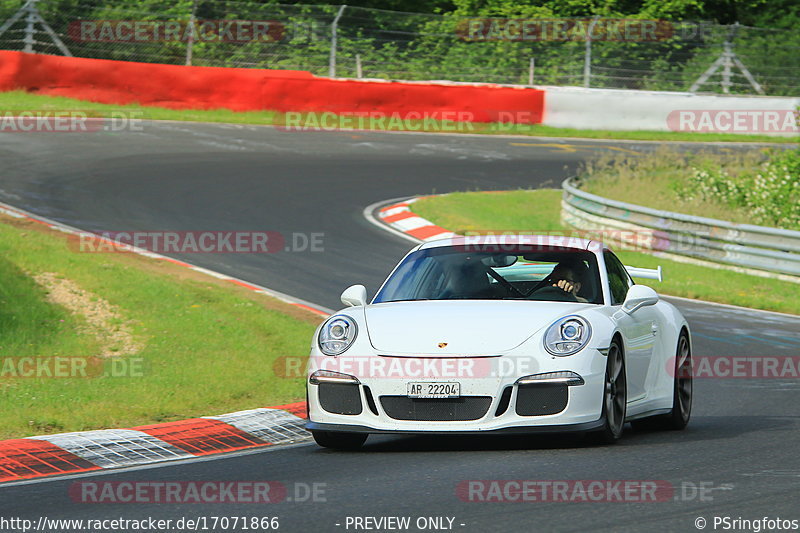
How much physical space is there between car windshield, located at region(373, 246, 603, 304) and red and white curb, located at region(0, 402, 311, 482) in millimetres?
1122

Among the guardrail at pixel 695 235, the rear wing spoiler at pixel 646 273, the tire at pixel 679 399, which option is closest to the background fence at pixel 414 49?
the guardrail at pixel 695 235

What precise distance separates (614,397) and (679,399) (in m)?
1.31

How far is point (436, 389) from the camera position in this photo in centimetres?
718

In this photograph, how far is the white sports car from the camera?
7199 millimetres

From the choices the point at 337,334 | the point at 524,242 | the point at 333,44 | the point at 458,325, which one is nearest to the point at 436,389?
the point at 458,325

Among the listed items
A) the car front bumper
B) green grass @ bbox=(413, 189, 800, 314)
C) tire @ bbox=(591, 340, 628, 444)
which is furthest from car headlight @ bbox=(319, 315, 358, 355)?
green grass @ bbox=(413, 189, 800, 314)

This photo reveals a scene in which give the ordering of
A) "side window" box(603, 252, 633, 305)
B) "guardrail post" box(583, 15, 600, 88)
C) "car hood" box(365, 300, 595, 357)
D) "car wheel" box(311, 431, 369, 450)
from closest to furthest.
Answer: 1. "car hood" box(365, 300, 595, 357)
2. "car wheel" box(311, 431, 369, 450)
3. "side window" box(603, 252, 633, 305)
4. "guardrail post" box(583, 15, 600, 88)

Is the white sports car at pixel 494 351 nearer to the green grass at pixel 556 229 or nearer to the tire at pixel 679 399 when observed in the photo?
the tire at pixel 679 399

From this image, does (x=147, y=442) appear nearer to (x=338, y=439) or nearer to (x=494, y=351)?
(x=338, y=439)

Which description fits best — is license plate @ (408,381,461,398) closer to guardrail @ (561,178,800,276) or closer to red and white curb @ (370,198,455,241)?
guardrail @ (561,178,800,276)

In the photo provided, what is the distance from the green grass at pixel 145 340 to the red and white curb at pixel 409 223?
4709mm

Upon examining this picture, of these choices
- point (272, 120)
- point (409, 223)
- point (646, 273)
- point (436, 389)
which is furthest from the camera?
point (272, 120)

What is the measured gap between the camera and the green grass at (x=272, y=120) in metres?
27.9

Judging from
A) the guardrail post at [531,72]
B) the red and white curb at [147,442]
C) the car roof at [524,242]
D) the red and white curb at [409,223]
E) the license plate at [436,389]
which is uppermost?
the car roof at [524,242]
